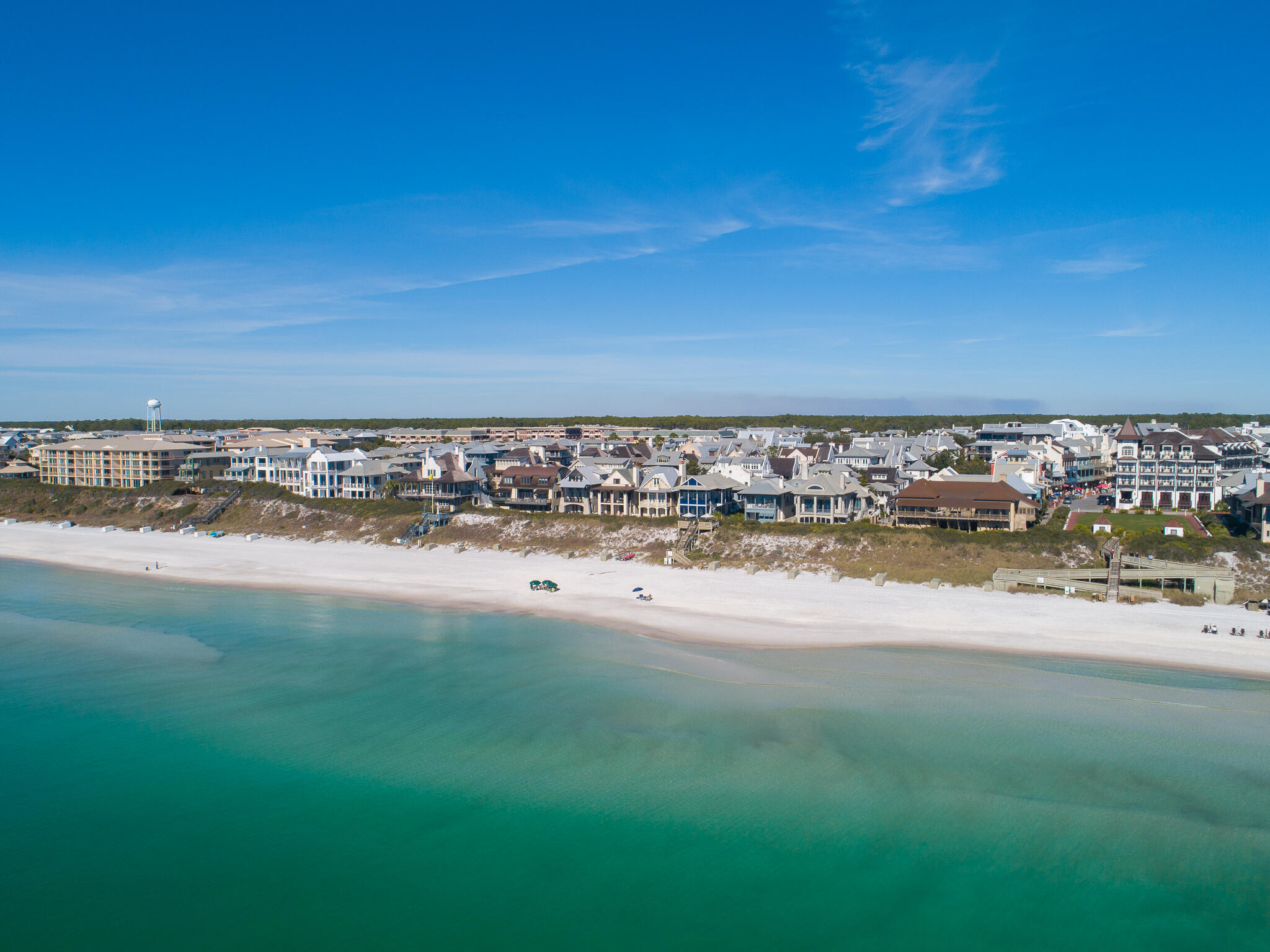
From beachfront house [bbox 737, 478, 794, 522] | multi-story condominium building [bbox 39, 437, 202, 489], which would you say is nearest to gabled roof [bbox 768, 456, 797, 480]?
beachfront house [bbox 737, 478, 794, 522]

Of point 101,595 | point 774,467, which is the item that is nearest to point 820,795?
point 101,595

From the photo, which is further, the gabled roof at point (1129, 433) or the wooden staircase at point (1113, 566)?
the gabled roof at point (1129, 433)

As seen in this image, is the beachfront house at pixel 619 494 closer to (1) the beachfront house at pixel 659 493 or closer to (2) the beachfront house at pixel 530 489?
(1) the beachfront house at pixel 659 493

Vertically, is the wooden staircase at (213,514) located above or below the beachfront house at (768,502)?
below

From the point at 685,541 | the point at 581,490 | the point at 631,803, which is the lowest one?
the point at 631,803

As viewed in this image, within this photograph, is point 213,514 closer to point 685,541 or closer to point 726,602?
point 685,541

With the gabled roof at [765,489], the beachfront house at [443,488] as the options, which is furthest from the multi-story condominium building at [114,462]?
the gabled roof at [765,489]

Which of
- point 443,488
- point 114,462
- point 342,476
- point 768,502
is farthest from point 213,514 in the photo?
point 768,502
